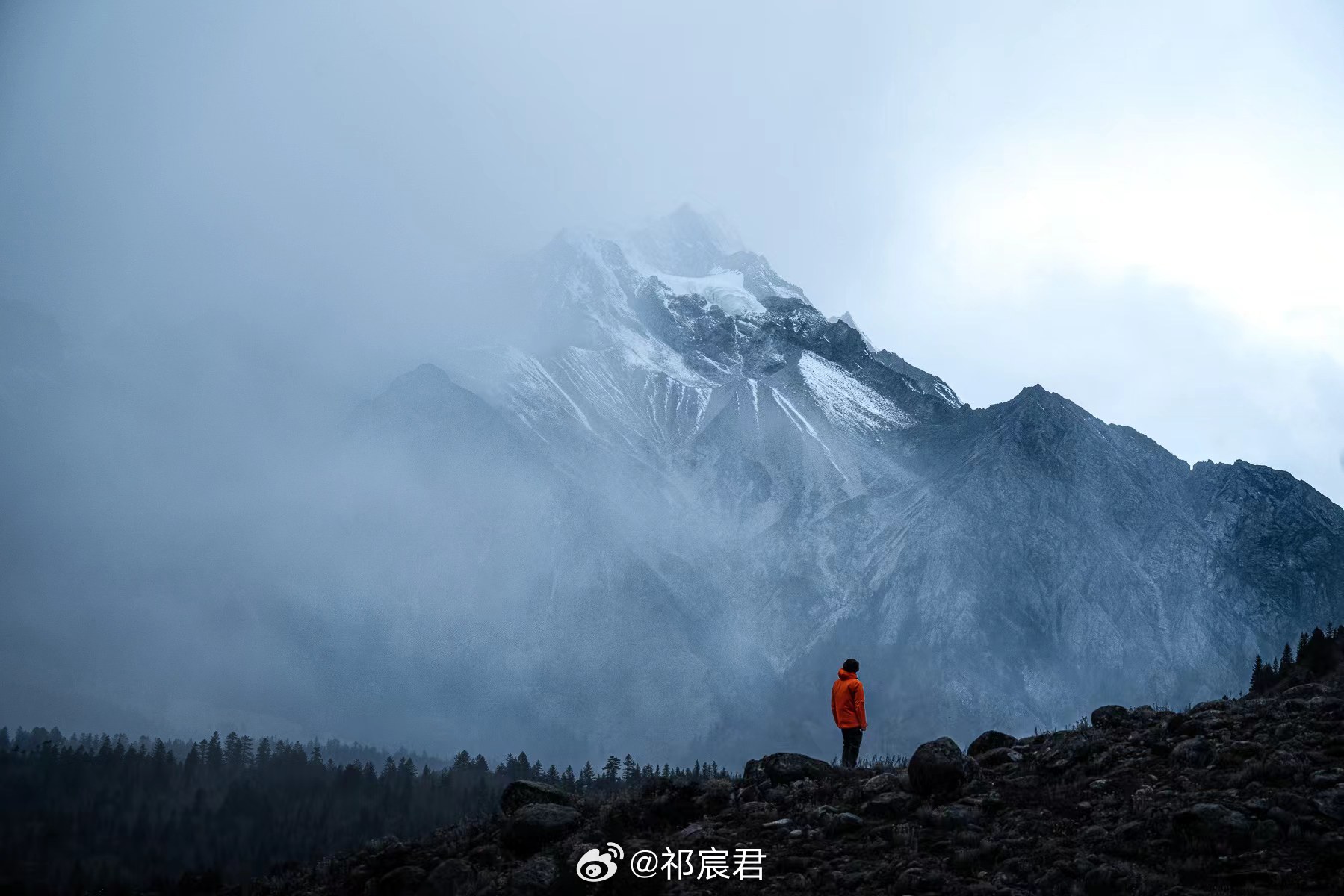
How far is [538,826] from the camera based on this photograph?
2703 centimetres

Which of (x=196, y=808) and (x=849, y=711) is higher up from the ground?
(x=849, y=711)

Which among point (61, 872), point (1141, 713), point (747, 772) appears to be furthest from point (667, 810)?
point (61, 872)

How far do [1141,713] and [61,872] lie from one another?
6208 inches

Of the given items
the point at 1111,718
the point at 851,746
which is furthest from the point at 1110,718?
the point at 851,746

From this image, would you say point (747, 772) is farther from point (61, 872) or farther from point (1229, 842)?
point (61, 872)

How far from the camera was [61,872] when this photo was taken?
137500 millimetres

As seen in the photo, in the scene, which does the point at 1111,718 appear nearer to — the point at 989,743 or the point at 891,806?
the point at 989,743

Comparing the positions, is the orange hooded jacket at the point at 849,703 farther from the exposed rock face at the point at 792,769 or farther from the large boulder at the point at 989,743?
the large boulder at the point at 989,743

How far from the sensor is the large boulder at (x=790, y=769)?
27.6m

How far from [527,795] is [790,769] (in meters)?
A: 8.98

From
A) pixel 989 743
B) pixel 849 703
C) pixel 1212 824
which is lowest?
pixel 1212 824

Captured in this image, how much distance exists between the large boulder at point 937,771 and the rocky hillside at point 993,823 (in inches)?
1.6

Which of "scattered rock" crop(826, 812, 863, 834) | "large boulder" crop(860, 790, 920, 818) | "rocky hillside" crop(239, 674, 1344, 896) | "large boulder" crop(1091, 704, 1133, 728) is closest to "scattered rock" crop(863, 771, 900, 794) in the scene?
"rocky hillside" crop(239, 674, 1344, 896)

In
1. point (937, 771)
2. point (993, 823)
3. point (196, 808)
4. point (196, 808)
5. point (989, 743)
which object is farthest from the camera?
point (196, 808)
